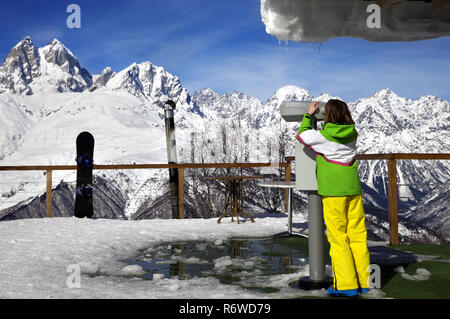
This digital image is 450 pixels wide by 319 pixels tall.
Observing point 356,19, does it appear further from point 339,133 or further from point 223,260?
point 223,260

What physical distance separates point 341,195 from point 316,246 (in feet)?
1.76

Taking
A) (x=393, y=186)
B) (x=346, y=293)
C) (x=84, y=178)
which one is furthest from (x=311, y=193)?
(x=84, y=178)

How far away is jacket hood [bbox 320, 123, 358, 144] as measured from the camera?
3.11 meters

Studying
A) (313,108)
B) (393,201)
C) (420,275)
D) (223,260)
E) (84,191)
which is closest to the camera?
(313,108)

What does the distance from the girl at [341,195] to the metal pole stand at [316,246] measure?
0.69ft

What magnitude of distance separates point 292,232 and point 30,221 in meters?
4.14

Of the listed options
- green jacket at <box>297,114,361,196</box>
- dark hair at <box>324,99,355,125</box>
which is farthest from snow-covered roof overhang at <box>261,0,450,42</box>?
green jacket at <box>297,114,361,196</box>

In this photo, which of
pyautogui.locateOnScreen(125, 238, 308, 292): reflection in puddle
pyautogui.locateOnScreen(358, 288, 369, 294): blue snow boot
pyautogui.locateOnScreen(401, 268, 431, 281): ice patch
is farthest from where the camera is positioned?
pyautogui.locateOnScreen(125, 238, 308, 292): reflection in puddle

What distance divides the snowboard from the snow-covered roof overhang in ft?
19.1

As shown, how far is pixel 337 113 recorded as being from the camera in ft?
10.2

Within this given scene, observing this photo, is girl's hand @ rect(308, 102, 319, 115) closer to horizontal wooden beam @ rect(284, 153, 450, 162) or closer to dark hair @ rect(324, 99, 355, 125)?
dark hair @ rect(324, 99, 355, 125)

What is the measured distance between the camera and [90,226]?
268 inches
